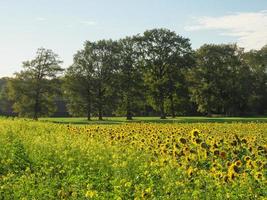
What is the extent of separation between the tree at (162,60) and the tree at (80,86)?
736 cm

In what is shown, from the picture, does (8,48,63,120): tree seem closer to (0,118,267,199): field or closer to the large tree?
the large tree

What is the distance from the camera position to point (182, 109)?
68500 millimetres

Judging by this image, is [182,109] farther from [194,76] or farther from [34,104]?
[34,104]

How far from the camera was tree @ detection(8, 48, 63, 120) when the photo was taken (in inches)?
2500

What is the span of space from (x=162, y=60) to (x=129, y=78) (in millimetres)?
5292

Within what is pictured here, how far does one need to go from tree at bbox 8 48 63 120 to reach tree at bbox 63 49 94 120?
201 centimetres

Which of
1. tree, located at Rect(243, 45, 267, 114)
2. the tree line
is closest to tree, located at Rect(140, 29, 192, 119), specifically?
the tree line

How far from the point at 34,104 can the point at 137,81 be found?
1320 centimetres

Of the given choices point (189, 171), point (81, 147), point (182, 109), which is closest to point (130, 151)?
point (81, 147)

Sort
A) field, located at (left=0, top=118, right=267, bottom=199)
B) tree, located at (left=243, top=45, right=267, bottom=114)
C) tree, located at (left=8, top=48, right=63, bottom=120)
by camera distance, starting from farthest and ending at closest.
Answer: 1. tree, located at (left=243, top=45, right=267, bottom=114)
2. tree, located at (left=8, top=48, right=63, bottom=120)
3. field, located at (left=0, top=118, right=267, bottom=199)

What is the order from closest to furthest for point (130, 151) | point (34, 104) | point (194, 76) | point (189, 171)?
1. point (189, 171)
2. point (130, 151)
3. point (34, 104)
4. point (194, 76)

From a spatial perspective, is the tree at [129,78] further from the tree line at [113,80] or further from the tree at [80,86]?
the tree at [80,86]

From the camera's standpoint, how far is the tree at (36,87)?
208ft

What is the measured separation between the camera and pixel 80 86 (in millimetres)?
63375
